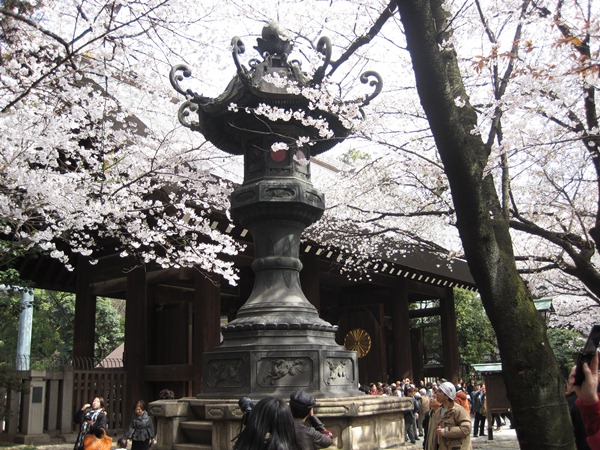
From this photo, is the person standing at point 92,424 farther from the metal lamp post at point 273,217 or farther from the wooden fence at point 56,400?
the wooden fence at point 56,400

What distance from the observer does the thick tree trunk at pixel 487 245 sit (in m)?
3.01

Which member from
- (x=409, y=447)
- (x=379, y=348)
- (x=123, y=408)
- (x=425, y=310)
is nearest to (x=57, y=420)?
(x=123, y=408)

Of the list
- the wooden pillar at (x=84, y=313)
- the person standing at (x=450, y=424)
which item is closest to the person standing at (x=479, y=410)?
the wooden pillar at (x=84, y=313)

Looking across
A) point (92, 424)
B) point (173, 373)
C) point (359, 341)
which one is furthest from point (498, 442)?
point (92, 424)

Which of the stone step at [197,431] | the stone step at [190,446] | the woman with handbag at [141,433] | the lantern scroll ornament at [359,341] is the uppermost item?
the lantern scroll ornament at [359,341]

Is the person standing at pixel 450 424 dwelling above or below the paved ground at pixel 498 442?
above

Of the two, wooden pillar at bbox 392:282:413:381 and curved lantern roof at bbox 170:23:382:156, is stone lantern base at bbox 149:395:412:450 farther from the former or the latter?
wooden pillar at bbox 392:282:413:381

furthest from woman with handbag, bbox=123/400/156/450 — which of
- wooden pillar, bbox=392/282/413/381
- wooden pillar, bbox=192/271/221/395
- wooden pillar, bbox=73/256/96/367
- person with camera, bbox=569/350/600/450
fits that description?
wooden pillar, bbox=392/282/413/381

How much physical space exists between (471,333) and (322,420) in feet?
84.9

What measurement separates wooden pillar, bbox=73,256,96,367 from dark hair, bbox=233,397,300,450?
11354 millimetres

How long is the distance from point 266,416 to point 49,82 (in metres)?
5.28

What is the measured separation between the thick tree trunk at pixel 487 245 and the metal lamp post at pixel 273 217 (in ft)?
7.57

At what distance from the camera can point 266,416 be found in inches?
93.3

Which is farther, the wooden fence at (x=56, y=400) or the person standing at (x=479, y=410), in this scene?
the person standing at (x=479, y=410)
